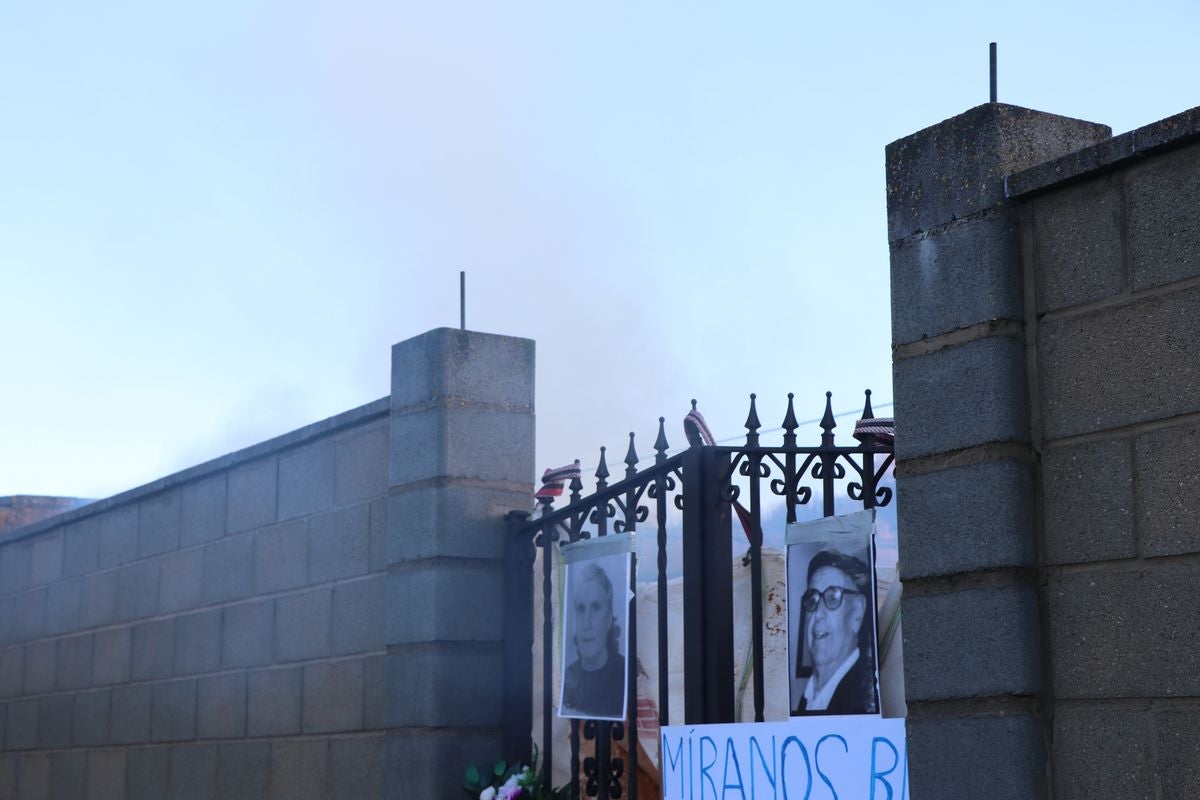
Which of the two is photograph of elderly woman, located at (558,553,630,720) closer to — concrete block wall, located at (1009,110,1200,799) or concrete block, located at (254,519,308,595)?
concrete block, located at (254,519,308,595)

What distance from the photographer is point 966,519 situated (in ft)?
15.0

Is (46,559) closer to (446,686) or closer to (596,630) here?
(446,686)

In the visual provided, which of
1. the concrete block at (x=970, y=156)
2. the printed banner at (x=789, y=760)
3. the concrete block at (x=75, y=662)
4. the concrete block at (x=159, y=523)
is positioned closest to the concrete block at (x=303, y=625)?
the concrete block at (x=159, y=523)

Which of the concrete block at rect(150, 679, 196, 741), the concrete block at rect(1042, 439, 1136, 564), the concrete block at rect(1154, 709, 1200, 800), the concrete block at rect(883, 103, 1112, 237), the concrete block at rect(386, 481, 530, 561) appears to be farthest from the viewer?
the concrete block at rect(150, 679, 196, 741)

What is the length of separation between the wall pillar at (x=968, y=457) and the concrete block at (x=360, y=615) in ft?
11.9

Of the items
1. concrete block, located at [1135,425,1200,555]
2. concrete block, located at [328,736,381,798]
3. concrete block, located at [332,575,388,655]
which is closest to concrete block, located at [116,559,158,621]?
concrete block, located at [332,575,388,655]

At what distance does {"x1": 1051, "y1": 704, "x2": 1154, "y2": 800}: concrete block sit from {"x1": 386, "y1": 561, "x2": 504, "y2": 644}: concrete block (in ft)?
11.8

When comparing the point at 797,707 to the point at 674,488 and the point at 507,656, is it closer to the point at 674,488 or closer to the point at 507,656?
the point at 674,488

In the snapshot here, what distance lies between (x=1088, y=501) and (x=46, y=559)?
30.6ft

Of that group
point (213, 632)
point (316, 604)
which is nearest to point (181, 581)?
point (213, 632)

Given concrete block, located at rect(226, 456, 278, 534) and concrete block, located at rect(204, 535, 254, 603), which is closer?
concrete block, located at rect(226, 456, 278, 534)

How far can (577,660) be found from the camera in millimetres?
7074

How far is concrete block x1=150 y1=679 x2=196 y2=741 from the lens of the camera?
31.0 ft

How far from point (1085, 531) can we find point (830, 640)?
1.55 m
